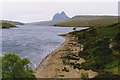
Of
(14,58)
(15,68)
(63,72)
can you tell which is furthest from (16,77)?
(63,72)

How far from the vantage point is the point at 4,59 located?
13.5m

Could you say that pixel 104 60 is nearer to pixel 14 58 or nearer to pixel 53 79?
pixel 53 79

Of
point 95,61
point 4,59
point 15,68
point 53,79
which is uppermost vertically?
point 4,59

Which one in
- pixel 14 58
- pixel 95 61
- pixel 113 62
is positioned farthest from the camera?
pixel 95 61

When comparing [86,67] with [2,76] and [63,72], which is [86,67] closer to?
[63,72]

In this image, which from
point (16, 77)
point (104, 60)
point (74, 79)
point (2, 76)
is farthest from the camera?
point (104, 60)

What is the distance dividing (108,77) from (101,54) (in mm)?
12008

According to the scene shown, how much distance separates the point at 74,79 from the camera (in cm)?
2145

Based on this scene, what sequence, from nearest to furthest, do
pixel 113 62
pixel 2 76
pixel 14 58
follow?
pixel 2 76 < pixel 14 58 < pixel 113 62

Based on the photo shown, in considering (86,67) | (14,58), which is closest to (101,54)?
(86,67)

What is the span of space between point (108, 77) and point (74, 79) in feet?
27.1

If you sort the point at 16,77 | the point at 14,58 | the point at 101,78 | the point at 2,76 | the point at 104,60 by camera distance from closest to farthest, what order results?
1. the point at 2,76
2. the point at 16,77
3. the point at 14,58
4. the point at 101,78
5. the point at 104,60

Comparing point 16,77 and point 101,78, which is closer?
point 16,77

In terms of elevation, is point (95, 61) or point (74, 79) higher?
point (95, 61)
